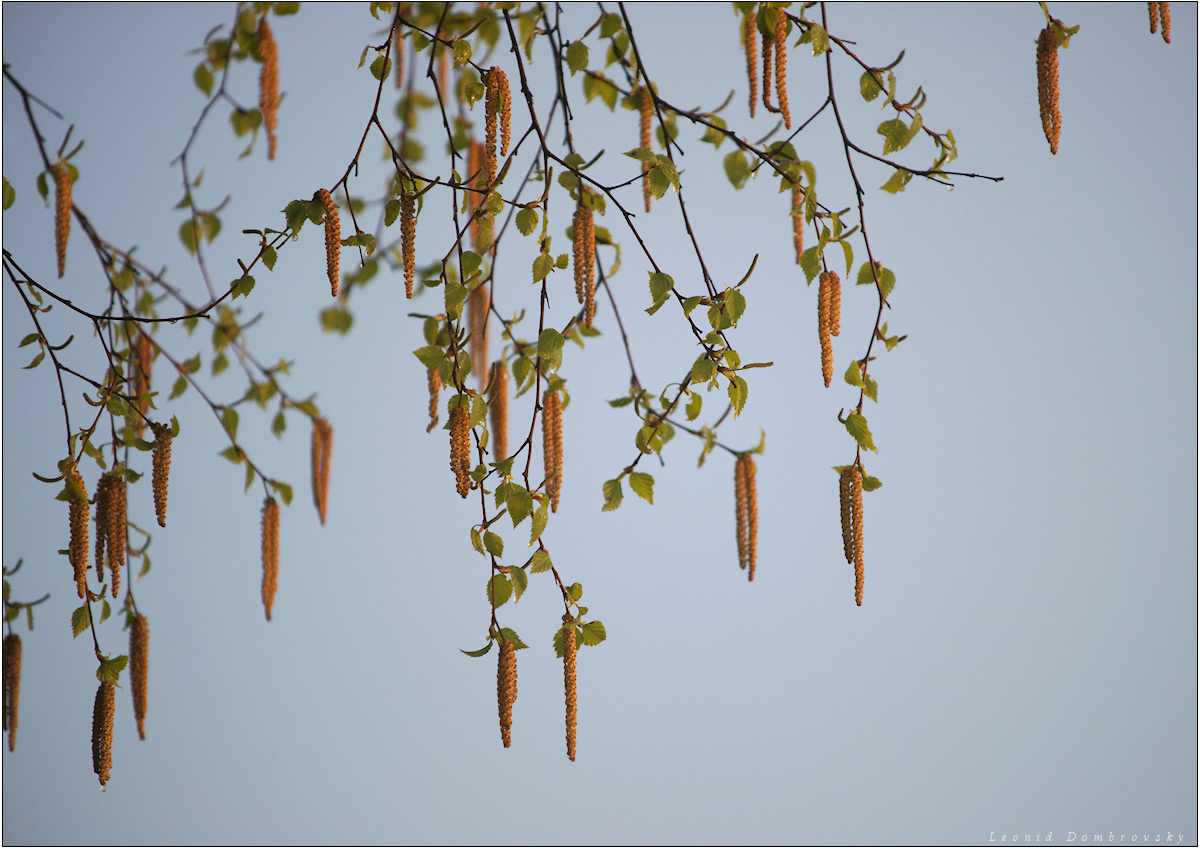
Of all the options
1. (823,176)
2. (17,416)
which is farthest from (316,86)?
(823,176)

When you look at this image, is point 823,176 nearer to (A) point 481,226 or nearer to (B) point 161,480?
(A) point 481,226

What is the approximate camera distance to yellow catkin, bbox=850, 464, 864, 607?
2.21 ft

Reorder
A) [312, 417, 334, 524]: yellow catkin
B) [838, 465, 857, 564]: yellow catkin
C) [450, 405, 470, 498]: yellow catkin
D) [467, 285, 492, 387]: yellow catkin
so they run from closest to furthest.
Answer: [450, 405, 470, 498]: yellow catkin < [838, 465, 857, 564]: yellow catkin < [467, 285, 492, 387]: yellow catkin < [312, 417, 334, 524]: yellow catkin

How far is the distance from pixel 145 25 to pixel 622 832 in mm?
1303

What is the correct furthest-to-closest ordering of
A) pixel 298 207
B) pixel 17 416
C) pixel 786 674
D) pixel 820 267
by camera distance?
1. pixel 786 674
2. pixel 17 416
3. pixel 820 267
4. pixel 298 207

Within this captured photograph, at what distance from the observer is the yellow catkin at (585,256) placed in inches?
25.6

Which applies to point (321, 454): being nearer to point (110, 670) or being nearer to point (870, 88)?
point (110, 670)

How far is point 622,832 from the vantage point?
1266 millimetres

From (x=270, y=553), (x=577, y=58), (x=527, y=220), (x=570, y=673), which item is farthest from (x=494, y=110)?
(x=270, y=553)

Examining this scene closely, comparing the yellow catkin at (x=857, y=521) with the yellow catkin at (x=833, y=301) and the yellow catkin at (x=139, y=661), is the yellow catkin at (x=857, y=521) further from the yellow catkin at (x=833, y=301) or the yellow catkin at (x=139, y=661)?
the yellow catkin at (x=139, y=661)

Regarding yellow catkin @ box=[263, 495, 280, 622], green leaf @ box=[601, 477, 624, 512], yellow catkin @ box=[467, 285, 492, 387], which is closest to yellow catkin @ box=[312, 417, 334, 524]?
yellow catkin @ box=[263, 495, 280, 622]

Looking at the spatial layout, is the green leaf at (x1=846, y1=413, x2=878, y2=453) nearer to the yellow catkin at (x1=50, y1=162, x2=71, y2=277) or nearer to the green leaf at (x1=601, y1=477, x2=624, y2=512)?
the green leaf at (x1=601, y1=477, x2=624, y2=512)

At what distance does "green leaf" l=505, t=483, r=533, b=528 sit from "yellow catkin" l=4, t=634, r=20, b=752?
560mm

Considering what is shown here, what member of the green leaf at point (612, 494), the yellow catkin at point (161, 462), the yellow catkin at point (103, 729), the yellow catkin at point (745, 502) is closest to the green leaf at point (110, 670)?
the yellow catkin at point (103, 729)
